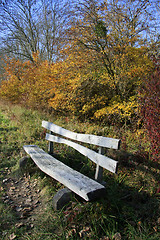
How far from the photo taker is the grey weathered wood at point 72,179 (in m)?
2.30

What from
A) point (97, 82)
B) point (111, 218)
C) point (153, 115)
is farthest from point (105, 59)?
point (111, 218)

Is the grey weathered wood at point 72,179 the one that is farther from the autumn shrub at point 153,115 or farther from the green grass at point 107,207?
the autumn shrub at point 153,115

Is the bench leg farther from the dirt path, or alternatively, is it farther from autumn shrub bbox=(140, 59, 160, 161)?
autumn shrub bbox=(140, 59, 160, 161)

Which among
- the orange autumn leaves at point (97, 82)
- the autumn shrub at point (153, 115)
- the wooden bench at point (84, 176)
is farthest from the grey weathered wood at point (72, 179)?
the orange autumn leaves at point (97, 82)

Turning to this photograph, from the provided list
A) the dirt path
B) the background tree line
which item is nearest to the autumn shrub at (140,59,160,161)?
the background tree line

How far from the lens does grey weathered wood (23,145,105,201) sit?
2.30 meters

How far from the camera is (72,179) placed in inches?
105

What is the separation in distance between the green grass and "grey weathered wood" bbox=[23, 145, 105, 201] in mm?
256

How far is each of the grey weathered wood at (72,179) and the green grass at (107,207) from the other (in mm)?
256

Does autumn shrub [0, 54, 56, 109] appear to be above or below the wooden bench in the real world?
above

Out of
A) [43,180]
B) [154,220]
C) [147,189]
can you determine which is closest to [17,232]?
[43,180]

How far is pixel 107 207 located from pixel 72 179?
61 centimetres

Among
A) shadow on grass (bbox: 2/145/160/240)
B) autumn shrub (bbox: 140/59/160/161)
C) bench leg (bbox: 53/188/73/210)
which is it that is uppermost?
autumn shrub (bbox: 140/59/160/161)

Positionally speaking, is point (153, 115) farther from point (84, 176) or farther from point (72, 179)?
point (72, 179)
